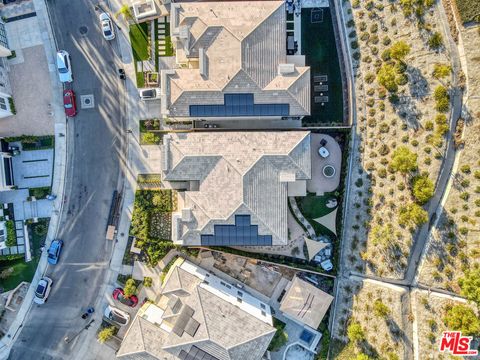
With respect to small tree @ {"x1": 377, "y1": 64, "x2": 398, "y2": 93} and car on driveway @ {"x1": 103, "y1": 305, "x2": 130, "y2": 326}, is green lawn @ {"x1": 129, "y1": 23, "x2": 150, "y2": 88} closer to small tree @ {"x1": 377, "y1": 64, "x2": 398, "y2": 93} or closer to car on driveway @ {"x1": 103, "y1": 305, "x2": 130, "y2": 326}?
small tree @ {"x1": 377, "y1": 64, "x2": 398, "y2": 93}

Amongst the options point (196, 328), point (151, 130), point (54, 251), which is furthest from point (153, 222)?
point (196, 328)

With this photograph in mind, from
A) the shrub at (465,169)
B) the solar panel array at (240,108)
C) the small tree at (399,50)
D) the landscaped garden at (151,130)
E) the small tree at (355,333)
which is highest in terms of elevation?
the small tree at (399,50)

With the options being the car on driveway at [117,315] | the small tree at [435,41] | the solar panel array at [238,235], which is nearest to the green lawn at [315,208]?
the solar panel array at [238,235]

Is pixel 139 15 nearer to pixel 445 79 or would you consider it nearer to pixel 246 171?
pixel 246 171

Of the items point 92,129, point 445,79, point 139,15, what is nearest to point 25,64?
point 92,129

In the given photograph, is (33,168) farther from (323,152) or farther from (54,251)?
(323,152)

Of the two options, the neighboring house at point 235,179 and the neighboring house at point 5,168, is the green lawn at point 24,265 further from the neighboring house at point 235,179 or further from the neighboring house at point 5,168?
the neighboring house at point 235,179
